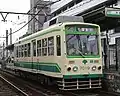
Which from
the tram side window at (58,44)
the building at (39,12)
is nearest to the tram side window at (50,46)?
the tram side window at (58,44)

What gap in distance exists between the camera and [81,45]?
13617 mm

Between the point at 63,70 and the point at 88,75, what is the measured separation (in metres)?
1.20

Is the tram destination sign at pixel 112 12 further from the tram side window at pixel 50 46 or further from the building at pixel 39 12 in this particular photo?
the building at pixel 39 12

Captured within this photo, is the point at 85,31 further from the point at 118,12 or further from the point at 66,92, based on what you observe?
the point at 66,92

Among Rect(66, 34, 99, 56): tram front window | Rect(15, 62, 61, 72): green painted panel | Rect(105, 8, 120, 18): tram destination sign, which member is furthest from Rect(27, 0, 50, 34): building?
Rect(105, 8, 120, 18): tram destination sign

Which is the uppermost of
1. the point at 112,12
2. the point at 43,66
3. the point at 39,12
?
the point at 39,12

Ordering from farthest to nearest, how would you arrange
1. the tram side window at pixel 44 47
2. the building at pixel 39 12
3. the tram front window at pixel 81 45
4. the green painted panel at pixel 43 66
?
the building at pixel 39 12, the tram side window at pixel 44 47, the green painted panel at pixel 43 66, the tram front window at pixel 81 45

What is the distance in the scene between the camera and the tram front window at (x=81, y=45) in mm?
13422

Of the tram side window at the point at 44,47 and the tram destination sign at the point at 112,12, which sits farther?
the tram side window at the point at 44,47

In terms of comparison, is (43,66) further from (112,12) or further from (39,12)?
(39,12)

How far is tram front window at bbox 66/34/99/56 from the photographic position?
13.4m

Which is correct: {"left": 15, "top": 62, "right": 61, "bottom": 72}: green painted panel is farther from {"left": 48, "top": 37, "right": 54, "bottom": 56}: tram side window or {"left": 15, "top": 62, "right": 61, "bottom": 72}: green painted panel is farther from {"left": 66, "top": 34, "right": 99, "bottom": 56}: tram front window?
{"left": 66, "top": 34, "right": 99, "bottom": 56}: tram front window

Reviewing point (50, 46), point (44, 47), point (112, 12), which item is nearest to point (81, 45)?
point (50, 46)

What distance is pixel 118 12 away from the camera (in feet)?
47.7
